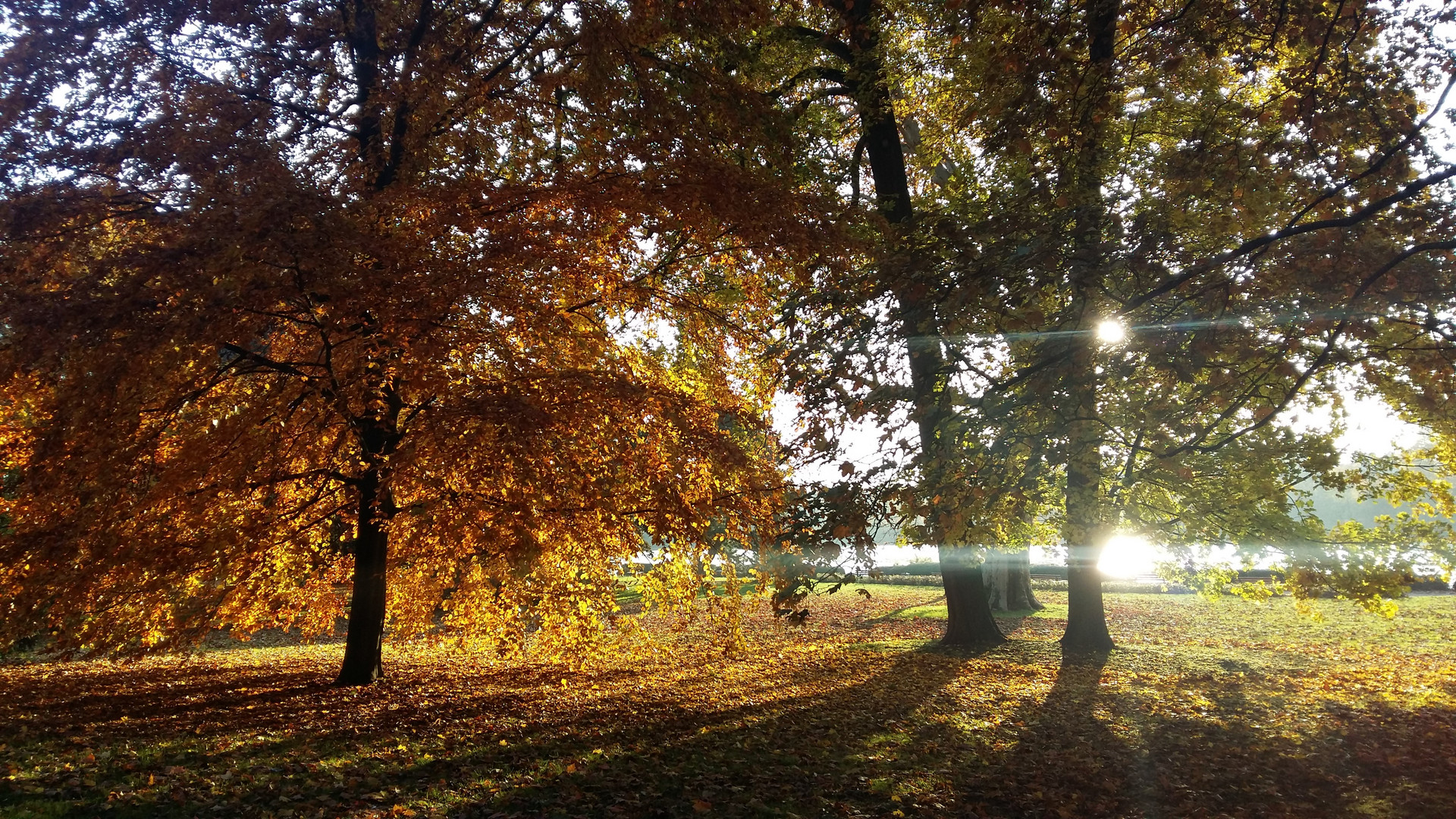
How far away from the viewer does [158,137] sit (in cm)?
811

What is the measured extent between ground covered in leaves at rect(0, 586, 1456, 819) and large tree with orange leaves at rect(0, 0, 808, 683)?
143cm

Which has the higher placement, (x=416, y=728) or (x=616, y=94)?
(x=616, y=94)

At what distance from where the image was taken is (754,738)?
8578 mm

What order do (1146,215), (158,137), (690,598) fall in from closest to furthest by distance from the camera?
1. (1146,215)
2. (158,137)
3. (690,598)

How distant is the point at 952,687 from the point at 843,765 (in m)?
4.19

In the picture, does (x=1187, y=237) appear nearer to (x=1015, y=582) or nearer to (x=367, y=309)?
(x=367, y=309)

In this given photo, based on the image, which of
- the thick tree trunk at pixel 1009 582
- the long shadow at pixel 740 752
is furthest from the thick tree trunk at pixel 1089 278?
the thick tree trunk at pixel 1009 582

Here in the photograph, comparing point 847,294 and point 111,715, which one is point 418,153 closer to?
point 847,294

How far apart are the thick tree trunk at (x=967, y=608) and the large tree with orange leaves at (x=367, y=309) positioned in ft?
20.9

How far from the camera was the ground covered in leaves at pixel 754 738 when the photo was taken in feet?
20.7

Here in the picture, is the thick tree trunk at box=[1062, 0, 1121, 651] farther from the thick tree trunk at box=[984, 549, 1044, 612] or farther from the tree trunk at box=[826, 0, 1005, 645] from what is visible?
the thick tree trunk at box=[984, 549, 1044, 612]

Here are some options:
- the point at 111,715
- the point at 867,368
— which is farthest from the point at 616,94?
the point at 111,715

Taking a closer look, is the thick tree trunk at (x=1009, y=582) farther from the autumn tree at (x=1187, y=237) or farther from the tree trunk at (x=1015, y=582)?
the autumn tree at (x=1187, y=237)

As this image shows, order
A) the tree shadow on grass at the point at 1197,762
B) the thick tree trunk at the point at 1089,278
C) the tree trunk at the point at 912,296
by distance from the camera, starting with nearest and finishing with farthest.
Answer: the thick tree trunk at the point at 1089,278, the tree shadow on grass at the point at 1197,762, the tree trunk at the point at 912,296
